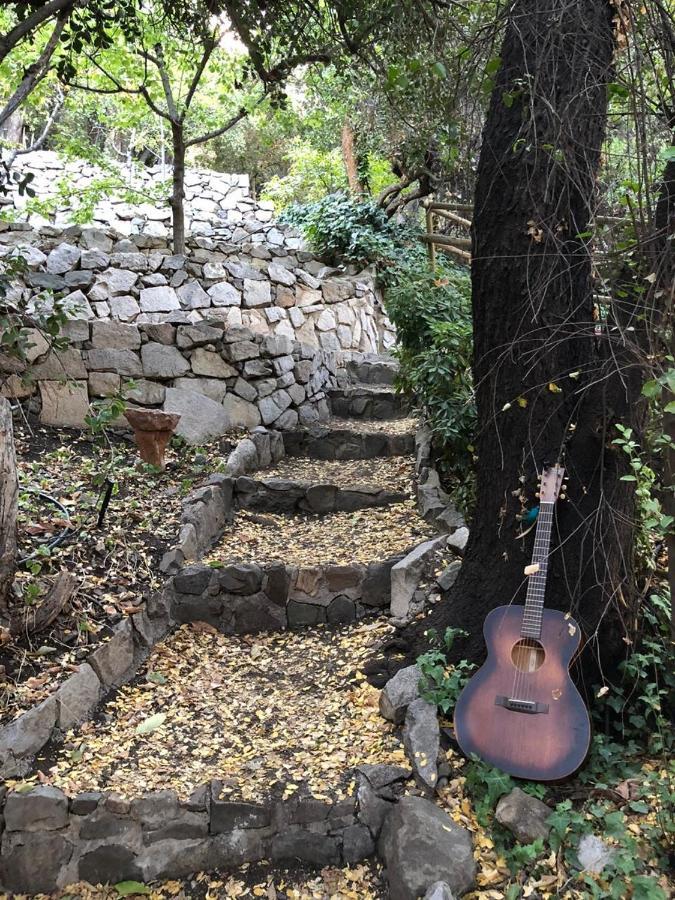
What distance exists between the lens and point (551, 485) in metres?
2.46

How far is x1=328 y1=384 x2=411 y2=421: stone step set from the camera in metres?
6.52

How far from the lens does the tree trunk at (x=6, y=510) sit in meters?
2.83

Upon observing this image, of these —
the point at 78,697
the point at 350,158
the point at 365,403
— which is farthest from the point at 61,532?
the point at 350,158

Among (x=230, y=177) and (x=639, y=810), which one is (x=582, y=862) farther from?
(x=230, y=177)

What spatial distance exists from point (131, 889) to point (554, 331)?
7.36ft

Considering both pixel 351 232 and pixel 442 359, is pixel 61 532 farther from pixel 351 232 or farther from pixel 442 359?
pixel 351 232

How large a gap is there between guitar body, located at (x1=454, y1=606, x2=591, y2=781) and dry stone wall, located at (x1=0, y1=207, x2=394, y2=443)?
3379mm

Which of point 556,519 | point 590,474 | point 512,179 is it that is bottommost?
point 556,519

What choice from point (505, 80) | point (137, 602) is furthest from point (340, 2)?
point (137, 602)

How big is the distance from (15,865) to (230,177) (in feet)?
34.4

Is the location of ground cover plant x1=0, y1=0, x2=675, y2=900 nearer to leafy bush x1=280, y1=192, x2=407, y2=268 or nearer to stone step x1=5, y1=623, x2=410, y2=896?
stone step x1=5, y1=623, x2=410, y2=896

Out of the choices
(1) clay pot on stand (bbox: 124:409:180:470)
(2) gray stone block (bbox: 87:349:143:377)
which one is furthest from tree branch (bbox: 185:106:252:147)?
(1) clay pot on stand (bbox: 124:409:180:470)

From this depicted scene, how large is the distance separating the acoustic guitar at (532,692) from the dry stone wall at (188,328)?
336cm

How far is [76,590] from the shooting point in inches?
125
